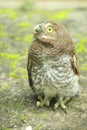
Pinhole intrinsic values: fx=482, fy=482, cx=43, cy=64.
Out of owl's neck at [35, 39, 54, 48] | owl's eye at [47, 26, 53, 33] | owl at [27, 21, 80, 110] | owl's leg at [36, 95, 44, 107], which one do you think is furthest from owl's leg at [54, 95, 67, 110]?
owl's eye at [47, 26, 53, 33]

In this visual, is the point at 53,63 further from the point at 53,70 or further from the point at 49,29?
the point at 49,29

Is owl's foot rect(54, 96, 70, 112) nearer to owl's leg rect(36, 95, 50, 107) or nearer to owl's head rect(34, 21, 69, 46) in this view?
owl's leg rect(36, 95, 50, 107)

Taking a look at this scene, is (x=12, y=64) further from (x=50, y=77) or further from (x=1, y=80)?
(x=50, y=77)

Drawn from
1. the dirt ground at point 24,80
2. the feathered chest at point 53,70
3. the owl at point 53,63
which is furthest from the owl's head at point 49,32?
the dirt ground at point 24,80

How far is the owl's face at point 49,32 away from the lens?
445 cm

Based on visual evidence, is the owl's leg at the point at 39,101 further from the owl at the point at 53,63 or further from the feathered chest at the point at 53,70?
the feathered chest at the point at 53,70

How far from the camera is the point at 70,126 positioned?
465 cm

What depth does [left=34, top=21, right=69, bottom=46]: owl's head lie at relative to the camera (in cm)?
445

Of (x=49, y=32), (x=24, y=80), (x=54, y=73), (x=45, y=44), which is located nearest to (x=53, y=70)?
(x=54, y=73)

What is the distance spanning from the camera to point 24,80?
18.4 feet

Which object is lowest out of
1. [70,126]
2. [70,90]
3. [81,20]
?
[70,126]

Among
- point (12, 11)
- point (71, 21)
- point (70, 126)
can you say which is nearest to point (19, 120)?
point (70, 126)

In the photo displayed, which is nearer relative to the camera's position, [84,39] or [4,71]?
[4,71]

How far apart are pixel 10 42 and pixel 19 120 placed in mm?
Result: 2162
